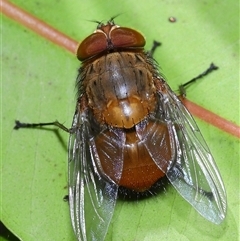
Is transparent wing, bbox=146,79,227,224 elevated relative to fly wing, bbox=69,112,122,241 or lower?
elevated

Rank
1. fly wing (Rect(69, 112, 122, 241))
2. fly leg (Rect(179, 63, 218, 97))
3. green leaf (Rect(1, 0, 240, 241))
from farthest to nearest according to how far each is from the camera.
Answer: fly leg (Rect(179, 63, 218, 97)) < green leaf (Rect(1, 0, 240, 241)) < fly wing (Rect(69, 112, 122, 241))

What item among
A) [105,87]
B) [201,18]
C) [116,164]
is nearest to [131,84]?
[105,87]

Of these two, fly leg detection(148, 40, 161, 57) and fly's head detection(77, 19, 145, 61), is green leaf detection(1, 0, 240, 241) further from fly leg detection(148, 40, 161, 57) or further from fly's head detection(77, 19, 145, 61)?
fly's head detection(77, 19, 145, 61)

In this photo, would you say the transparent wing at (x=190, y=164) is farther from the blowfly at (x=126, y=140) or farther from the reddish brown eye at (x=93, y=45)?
the reddish brown eye at (x=93, y=45)

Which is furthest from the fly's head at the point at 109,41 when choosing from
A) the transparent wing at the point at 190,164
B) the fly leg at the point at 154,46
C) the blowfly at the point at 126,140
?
the transparent wing at the point at 190,164

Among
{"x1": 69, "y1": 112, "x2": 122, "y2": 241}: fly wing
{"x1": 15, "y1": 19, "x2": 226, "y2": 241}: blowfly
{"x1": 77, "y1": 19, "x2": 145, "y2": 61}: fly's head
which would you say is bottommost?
{"x1": 69, "y1": 112, "x2": 122, "y2": 241}: fly wing

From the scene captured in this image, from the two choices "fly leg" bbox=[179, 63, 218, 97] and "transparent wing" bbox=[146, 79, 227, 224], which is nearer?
"transparent wing" bbox=[146, 79, 227, 224]

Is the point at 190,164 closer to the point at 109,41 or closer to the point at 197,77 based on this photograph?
the point at 197,77

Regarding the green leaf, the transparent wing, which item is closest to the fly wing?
the green leaf
